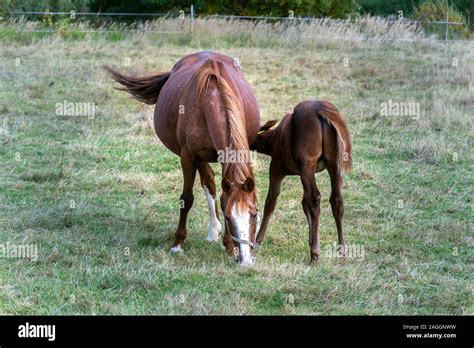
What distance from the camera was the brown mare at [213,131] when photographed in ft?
19.9

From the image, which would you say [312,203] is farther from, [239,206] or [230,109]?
[230,109]

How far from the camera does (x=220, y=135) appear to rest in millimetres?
6367

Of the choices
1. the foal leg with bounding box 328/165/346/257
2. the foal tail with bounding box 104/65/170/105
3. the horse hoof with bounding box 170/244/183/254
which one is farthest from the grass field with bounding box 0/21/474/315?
the foal tail with bounding box 104/65/170/105

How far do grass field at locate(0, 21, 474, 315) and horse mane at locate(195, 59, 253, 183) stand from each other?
819mm

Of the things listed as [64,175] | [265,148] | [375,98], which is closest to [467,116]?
[375,98]

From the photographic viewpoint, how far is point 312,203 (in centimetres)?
662

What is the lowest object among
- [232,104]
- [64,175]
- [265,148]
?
[64,175]

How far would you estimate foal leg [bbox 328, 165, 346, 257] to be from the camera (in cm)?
670

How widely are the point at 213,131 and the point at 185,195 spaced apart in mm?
933

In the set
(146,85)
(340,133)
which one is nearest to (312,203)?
(340,133)

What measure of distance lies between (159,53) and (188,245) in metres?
11.2

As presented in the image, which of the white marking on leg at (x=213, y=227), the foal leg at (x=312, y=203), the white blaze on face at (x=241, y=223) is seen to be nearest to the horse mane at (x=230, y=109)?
the white blaze on face at (x=241, y=223)

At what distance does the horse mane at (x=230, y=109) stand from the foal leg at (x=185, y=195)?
1.97 ft

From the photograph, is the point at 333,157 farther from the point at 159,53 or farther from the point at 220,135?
the point at 159,53
